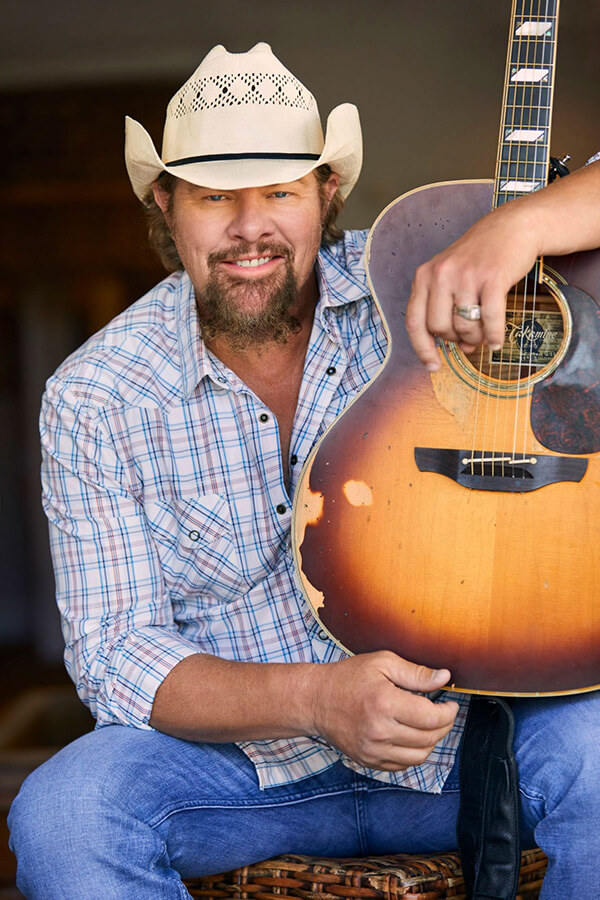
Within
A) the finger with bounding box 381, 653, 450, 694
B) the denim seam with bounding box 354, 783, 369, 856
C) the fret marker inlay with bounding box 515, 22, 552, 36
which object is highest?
the fret marker inlay with bounding box 515, 22, 552, 36

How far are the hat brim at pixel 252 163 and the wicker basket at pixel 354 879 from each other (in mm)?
961

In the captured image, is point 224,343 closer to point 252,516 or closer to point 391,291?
point 252,516

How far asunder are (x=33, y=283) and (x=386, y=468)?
5.68ft

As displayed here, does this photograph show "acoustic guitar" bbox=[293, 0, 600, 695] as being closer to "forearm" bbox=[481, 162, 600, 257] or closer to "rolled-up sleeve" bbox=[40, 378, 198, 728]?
"forearm" bbox=[481, 162, 600, 257]

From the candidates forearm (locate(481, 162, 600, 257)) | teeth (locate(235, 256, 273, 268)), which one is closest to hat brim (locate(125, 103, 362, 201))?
teeth (locate(235, 256, 273, 268))

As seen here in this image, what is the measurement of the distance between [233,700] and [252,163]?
0.77 meters

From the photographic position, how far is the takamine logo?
4.07 ft

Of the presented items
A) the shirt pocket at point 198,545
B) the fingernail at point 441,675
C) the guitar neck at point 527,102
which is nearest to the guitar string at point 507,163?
the guitar neck at point 527,102

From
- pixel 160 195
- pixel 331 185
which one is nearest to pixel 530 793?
pixel 331 185

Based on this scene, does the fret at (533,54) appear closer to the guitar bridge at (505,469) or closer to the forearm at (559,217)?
the forearm at (559,217)

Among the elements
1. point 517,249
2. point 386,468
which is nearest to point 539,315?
point 517,249

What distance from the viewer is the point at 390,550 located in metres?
1.25

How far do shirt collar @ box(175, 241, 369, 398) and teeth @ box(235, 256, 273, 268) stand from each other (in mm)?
107

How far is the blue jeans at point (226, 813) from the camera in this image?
124cm
